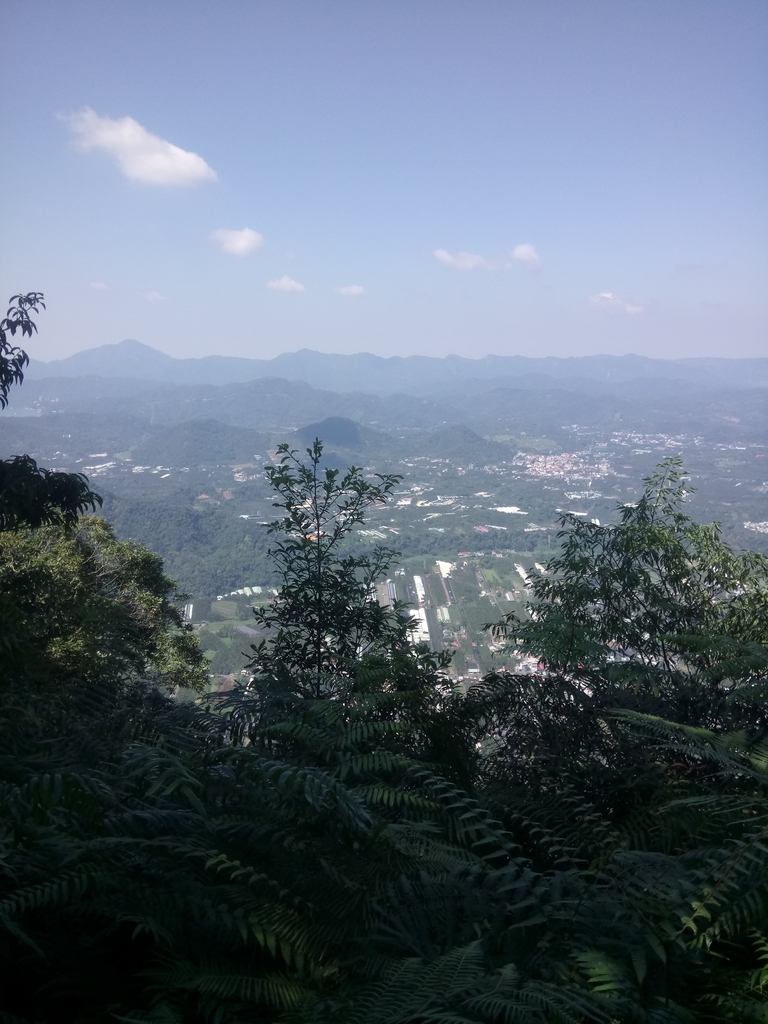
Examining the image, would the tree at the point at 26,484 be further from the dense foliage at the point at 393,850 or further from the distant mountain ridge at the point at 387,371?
the distant mountain ridge at the point at 387,371

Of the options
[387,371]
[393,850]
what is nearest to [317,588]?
[393,850]

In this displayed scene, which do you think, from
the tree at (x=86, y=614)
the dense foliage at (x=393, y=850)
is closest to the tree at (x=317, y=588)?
the dense foliage at (x=393, y=850)

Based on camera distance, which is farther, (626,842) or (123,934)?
(626,842)

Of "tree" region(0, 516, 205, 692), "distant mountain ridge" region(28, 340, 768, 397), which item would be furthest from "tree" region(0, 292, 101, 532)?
→ "distant mountain ridge" region(28, 340, 768, 397)

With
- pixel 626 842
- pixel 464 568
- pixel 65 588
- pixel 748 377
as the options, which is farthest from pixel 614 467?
pixel 748 377

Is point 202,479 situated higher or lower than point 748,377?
Answer: lower

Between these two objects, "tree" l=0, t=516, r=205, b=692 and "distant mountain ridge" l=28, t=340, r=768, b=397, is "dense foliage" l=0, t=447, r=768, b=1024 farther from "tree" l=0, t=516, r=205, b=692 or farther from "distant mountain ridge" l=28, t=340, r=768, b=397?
"distant mountain ridge" l=28, t=340, r=768, b=397

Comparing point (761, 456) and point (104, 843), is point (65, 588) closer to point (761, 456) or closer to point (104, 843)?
point (104, 843)
